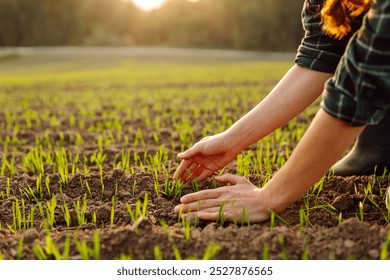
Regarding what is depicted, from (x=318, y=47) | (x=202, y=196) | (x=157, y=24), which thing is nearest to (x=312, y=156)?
(x=202, y=196)

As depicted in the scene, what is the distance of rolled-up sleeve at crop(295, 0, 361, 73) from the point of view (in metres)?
2.04

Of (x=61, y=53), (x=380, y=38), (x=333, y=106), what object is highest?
(x=380, y=38)

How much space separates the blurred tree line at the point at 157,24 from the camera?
107 ft

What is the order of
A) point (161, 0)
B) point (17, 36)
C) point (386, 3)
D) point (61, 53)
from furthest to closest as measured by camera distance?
point (161, 0)
point (17, 36)
point (61, 53)
point (386, 3)

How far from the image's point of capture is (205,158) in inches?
88.4

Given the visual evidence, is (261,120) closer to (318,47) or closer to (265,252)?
(318,47)

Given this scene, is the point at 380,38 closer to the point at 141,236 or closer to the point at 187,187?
the point at 141,236

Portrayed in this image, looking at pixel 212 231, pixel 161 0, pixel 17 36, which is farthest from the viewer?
pixel 161 0

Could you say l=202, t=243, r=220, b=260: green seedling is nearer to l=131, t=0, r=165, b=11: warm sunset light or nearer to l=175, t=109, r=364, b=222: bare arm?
l=175, t=109, r=364, b=222: bare arm

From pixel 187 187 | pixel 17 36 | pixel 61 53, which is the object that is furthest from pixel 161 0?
pixel 187 187

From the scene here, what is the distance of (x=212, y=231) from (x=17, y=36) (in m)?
37.7

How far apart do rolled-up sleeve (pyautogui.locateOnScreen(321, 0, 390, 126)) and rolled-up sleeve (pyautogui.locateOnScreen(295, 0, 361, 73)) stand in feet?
1.80

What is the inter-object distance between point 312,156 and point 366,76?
316 mm

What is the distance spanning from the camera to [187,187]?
225cm
